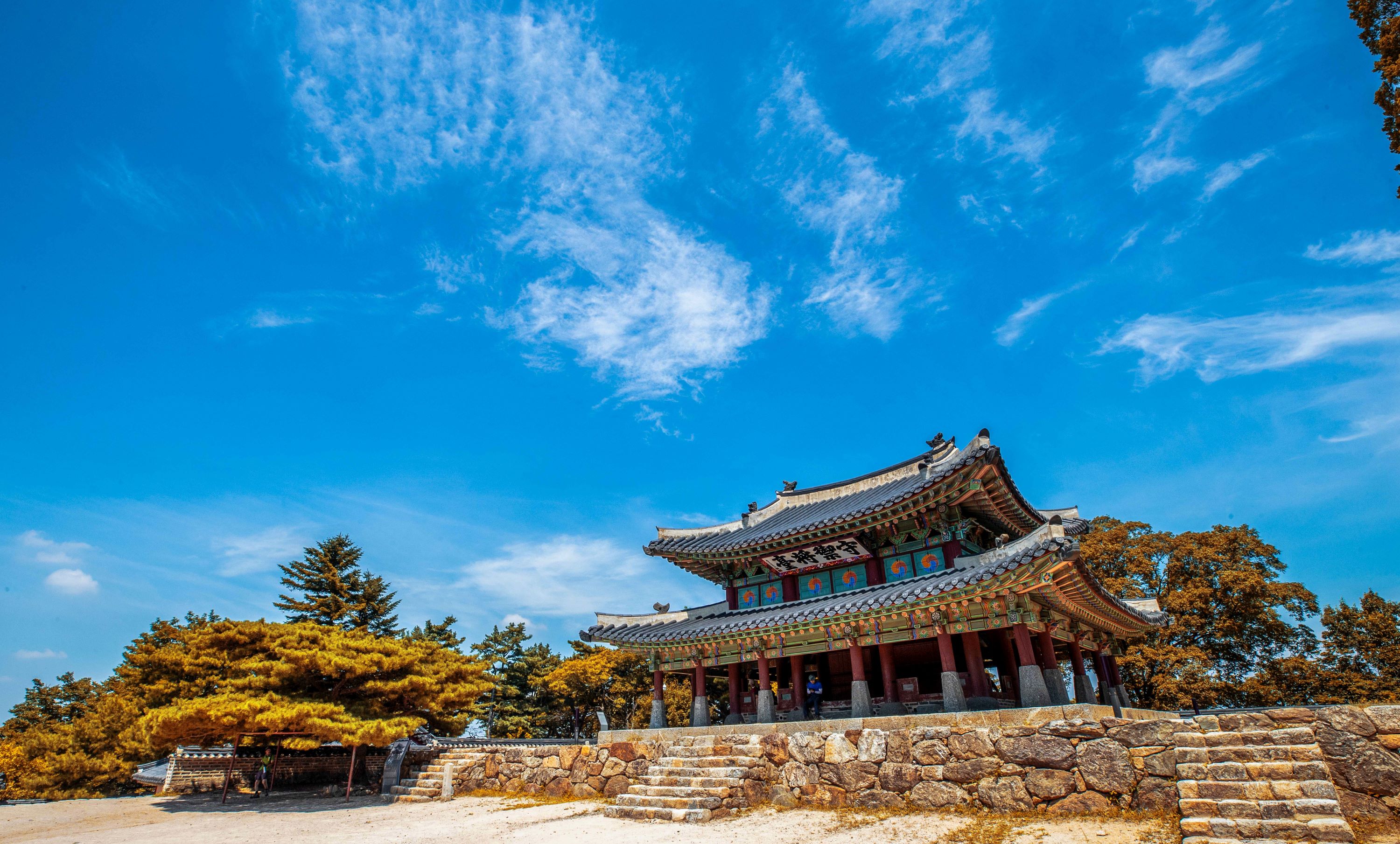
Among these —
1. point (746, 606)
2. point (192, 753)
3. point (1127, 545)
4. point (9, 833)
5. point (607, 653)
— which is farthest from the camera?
point (607, 653)

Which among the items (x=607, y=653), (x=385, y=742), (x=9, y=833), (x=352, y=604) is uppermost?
(x=352, y=604)

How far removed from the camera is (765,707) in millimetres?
18203

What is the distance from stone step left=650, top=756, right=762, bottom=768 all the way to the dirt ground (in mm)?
1253

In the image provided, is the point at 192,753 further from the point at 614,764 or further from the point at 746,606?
the point at 746,606

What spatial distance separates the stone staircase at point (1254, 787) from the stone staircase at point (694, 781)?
324 inches

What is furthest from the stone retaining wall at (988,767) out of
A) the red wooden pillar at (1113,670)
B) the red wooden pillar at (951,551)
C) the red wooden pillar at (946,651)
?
the red wooden pillar at (1113,670)

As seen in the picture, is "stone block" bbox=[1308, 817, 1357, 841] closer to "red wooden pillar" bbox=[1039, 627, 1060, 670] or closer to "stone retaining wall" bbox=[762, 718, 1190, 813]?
"stone retaining wall" bbox=[762, 718, 1190, 813]

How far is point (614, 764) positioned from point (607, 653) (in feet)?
74.7

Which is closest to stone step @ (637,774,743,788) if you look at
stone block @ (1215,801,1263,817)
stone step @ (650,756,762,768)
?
stone step @ (650,756,762,768)

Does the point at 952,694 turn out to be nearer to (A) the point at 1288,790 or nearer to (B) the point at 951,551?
(B) the point at 951,551

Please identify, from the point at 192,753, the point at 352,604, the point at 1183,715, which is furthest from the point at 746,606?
the point at 352,604

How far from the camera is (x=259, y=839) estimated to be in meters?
14.3

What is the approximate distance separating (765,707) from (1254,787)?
11137 mm

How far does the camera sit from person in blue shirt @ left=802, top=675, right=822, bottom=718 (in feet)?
63.4
